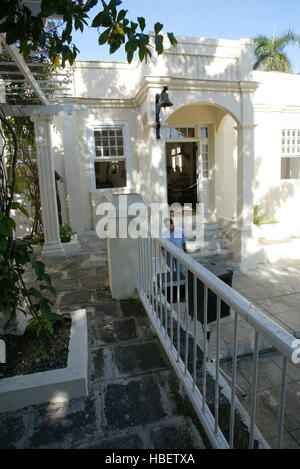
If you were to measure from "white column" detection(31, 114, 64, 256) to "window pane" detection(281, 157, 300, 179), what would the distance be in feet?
25.1

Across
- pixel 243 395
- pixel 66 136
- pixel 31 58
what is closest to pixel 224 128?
pixel 66 136

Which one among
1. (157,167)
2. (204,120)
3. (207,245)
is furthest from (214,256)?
(204,120)

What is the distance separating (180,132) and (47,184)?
4272mm

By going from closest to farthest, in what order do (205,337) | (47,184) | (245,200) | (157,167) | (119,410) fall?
(205,337), (119,410), (47,184), (157,167), (245,200)

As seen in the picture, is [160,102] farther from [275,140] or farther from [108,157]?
[275,140]

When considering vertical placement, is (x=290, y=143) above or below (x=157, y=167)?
above

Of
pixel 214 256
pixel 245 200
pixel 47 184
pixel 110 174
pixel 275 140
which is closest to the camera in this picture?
pixel 47 184

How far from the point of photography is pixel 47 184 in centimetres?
598

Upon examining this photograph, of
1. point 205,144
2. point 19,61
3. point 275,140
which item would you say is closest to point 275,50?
point 275,140

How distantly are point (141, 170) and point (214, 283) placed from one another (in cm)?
722

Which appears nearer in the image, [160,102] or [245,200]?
[160,102]

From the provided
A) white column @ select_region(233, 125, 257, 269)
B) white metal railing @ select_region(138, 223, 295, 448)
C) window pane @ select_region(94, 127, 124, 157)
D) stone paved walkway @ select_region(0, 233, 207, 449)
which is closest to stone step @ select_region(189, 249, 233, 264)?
white column @ select_region(233, 125, 257, 269)

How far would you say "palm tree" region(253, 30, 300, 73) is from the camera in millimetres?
17000

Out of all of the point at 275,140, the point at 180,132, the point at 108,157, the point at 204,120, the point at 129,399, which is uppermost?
the point at 204,120
